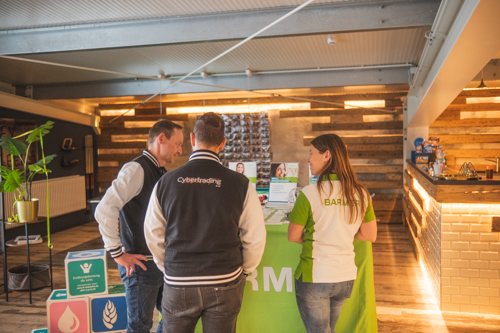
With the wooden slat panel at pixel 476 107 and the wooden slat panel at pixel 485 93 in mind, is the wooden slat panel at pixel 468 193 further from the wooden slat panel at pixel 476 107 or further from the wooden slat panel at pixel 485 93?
the wooden slat panel at pixel 485 93

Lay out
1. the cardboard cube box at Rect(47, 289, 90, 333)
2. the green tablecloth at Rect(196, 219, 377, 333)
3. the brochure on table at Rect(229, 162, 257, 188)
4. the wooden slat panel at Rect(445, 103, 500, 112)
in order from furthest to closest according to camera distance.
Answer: the wooden slat panel at Rect(445, 103, 500, 112), the brochure on table at Rect(229, 162, 257, 188), the cardboard cube box at Rect(47, 289, 90, 333), the green tablecloth at Rect(196, 219, 377, 333)

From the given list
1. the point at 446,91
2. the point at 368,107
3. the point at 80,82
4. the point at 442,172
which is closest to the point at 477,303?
the point at 442,172

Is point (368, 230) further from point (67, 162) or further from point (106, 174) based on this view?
point (106, 174)

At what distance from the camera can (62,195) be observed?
8.70 meters

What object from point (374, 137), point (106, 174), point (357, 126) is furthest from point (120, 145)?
→ point (374, 137)

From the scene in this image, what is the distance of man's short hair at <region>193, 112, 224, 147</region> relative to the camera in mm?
1907

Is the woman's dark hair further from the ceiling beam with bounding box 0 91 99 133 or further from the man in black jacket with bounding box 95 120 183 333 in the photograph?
the ceiling beam with bounding box 0 91 99 133

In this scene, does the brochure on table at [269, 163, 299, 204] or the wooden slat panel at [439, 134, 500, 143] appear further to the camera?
the wooden slat panel at [439, 134, 500, 143]

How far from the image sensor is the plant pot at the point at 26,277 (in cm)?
464

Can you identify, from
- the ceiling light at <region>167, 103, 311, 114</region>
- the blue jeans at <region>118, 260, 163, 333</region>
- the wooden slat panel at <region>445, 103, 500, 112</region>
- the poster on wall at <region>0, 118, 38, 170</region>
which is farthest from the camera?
the ceiling light at <region>167, 103, 311, 114</region>

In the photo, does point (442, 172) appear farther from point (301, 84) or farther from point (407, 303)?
point (301, 84)

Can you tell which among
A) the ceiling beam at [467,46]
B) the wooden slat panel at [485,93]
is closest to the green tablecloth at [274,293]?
the ceiling beam at [467,46]

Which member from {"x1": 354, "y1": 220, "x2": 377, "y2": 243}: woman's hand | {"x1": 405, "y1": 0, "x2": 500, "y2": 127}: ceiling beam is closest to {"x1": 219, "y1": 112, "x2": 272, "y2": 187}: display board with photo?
{"x1": 405, "y1": 0, "x2": 500, "y2": 127}: ceiling beam

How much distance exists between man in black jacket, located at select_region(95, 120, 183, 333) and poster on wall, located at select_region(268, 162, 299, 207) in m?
1.53
